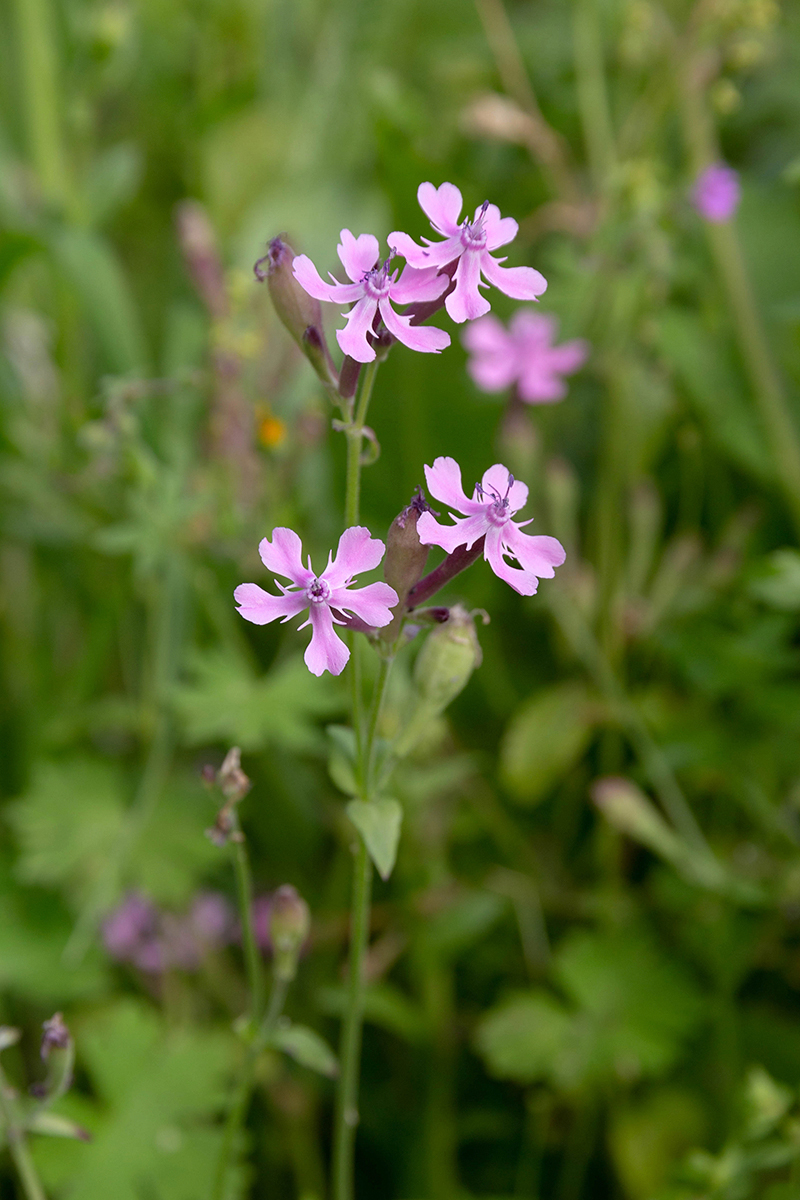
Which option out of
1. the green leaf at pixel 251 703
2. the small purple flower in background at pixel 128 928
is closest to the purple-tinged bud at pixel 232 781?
the green leaf at pixel 251 703

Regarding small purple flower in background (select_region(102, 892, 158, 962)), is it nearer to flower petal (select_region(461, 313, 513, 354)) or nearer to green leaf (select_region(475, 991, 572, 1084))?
green leaf (select_region(475, 991, 572, 1084))

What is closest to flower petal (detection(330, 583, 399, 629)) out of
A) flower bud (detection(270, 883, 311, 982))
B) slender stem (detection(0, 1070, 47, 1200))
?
flower bud (detection(270, 883, 311, 982))

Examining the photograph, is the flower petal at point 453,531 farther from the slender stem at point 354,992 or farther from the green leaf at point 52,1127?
the green leaf at point 52,1127

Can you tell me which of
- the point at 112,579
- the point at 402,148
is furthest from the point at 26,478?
the point at 402,148

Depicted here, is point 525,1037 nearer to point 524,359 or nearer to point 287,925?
point 287,925

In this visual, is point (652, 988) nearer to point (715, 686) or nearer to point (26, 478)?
point (715, 686)

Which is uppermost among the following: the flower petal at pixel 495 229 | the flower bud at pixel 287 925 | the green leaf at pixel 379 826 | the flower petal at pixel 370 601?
the flower petal at pixel 495 229

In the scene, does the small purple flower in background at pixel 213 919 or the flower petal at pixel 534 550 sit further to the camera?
the small purple flower in background at pixel 213 919
